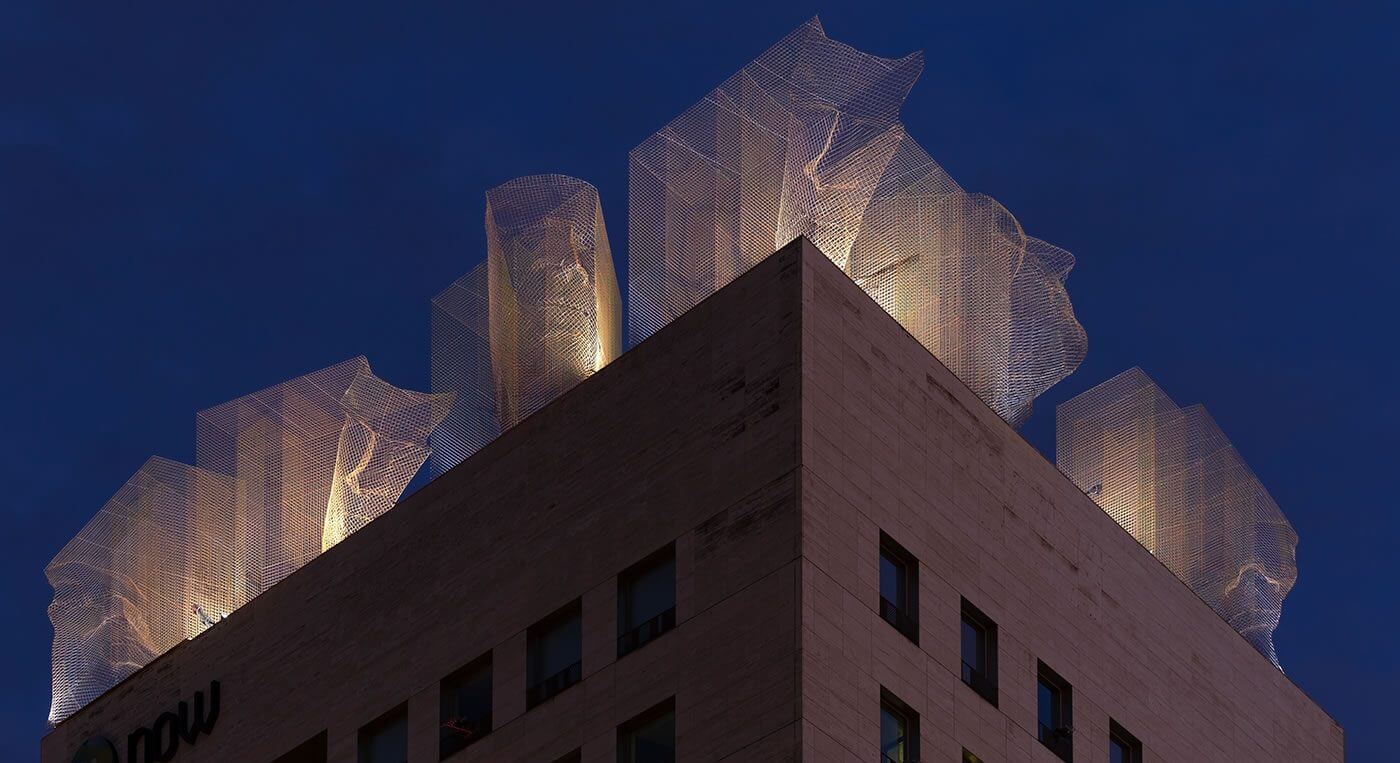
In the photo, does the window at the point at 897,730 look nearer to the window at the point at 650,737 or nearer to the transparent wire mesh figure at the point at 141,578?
the window at the point at 650,737

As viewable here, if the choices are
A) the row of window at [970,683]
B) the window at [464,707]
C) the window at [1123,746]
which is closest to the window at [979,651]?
the row of window at [970,683]

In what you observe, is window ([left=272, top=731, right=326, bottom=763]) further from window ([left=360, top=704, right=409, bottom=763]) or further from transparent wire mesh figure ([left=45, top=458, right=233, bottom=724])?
transparent wire mesh figure ([left=45, top=458, right=233, bottom=724])

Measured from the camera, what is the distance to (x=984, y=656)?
66500 millimetres

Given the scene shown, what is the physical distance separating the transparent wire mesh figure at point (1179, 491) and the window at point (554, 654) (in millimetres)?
16553

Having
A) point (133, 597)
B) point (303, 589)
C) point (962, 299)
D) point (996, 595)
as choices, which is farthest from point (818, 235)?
point (133, 597)

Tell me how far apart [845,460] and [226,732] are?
19.5m

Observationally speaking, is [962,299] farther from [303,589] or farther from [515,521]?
[303,589]

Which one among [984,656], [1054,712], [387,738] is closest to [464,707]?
[387,738]

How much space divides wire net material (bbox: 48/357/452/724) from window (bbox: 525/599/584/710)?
11862 mm

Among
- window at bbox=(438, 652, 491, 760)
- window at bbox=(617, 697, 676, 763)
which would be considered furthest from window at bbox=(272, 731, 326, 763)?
window at bbox=(617, 697, 676, 763)

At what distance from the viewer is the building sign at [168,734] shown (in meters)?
75.9

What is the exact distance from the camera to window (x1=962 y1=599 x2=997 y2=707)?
216 feet

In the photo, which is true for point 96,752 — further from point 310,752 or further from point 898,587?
point 898,587

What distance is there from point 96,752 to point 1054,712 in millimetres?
24817
